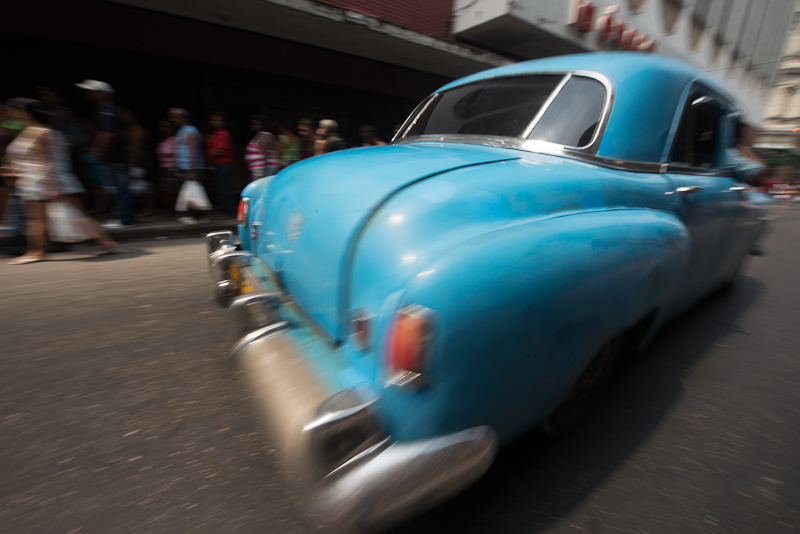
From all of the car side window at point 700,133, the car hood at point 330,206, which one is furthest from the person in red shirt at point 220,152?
the car side window at point 700,133

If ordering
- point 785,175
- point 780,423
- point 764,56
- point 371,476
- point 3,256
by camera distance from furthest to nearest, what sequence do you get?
point 764,56
point 785,175
point 3,256
point 780,423
point 371,476

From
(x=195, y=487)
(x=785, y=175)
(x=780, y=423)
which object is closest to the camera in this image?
(x=195, y=487)

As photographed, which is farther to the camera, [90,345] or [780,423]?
[90,345]

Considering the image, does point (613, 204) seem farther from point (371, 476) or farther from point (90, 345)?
point (90, 345)

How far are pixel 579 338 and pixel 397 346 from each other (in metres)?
0.63

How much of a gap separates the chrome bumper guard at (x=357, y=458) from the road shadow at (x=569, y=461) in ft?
1.21

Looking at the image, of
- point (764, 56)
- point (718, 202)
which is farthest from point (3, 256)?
point (764, 56)

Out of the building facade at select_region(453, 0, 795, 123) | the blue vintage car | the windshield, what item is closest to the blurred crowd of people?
the blue vintage car

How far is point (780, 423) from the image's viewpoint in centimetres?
197

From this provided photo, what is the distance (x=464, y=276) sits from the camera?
3.54 ft

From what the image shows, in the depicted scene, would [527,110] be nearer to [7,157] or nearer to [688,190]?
[688,190]

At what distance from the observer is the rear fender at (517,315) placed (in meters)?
1.04

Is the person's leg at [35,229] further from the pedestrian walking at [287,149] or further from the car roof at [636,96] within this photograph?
the car roof at [636,96]

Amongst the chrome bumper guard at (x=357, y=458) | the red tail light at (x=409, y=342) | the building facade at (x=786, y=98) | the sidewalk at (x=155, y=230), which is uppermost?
the building facade at (x=786, y=98)
